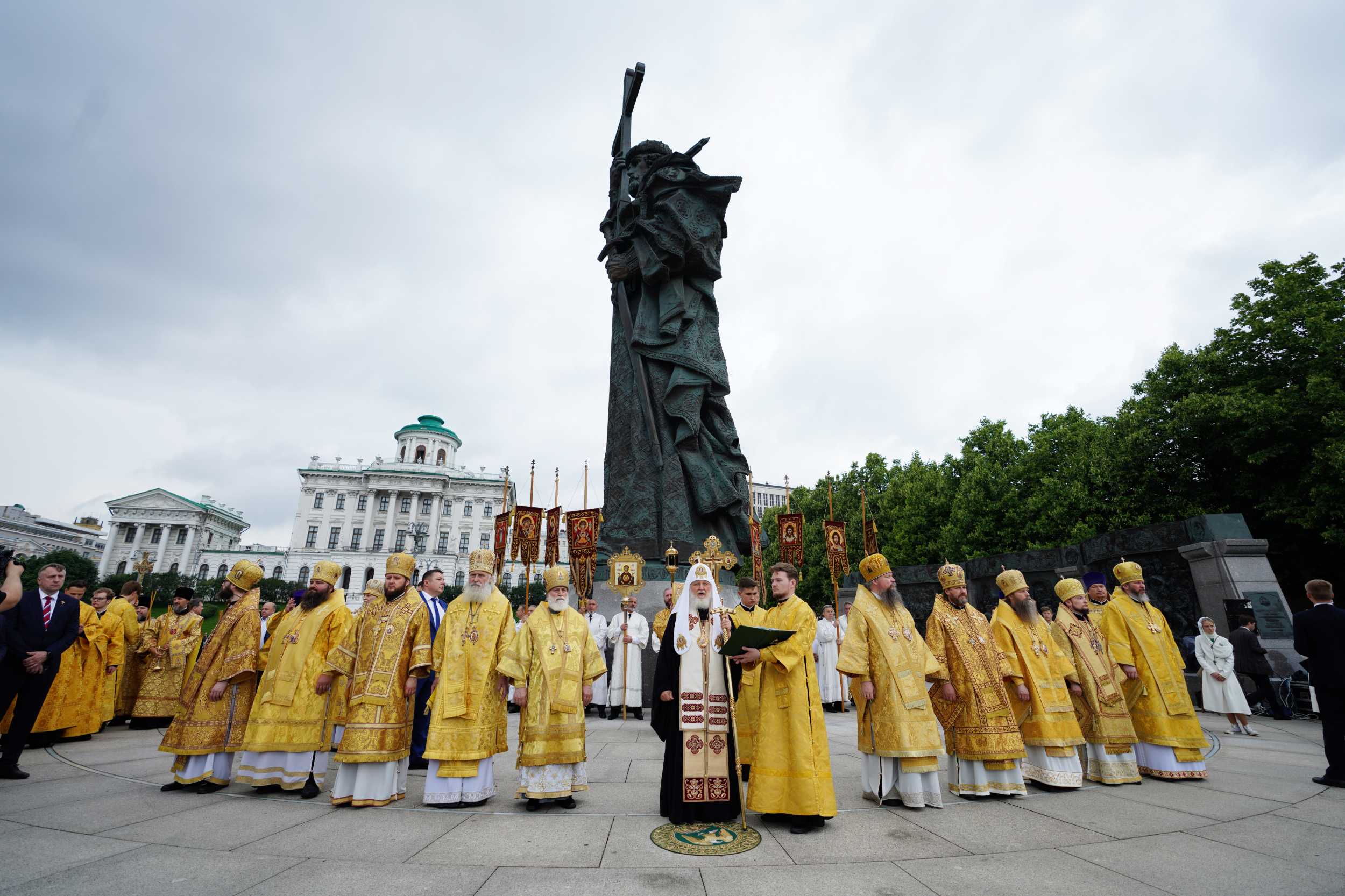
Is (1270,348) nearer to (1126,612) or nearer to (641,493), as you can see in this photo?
(1126,612)

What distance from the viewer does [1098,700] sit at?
621 cm

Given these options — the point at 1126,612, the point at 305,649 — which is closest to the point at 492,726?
the point at 305,649

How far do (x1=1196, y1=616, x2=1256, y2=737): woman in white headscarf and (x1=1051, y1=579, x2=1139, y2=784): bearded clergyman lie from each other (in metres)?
4.41

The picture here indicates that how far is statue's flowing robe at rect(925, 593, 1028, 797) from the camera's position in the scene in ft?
17.8

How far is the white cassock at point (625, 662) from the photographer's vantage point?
34.8 feet

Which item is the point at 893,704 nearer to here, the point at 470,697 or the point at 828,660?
the point at 470,697

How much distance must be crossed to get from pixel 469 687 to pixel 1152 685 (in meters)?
6.82

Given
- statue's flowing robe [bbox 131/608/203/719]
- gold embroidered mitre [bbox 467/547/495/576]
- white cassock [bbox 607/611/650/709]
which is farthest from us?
white cassock [bbox 607/611/650/709]

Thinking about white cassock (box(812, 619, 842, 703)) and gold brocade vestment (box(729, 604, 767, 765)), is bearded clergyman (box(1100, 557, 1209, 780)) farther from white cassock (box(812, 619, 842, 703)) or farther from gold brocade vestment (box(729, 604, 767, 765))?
white cassock (box(812, 619, 842, 703))

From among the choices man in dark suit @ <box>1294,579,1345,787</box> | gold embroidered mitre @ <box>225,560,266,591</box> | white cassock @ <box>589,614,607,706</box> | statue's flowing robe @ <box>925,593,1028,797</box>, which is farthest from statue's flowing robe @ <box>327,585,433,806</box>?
man in dark suit @ <box>1294,579,1345,787</box>

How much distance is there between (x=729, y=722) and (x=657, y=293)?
11.2m

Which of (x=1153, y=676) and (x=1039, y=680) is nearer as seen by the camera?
(x=1039, y=680)

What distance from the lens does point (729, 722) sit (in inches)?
187

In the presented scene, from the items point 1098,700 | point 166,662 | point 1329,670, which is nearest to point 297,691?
point 166,662
